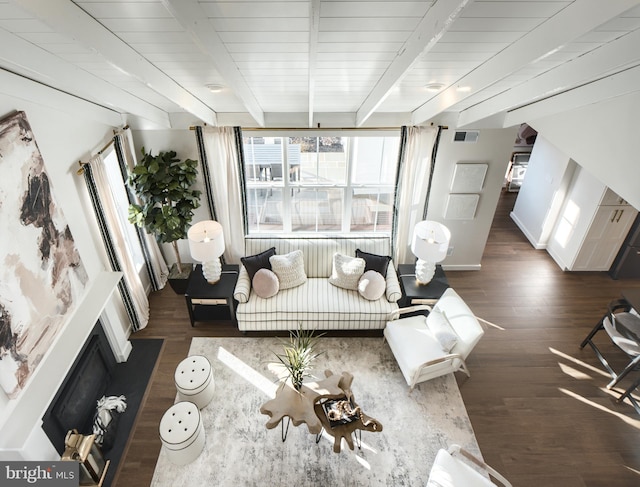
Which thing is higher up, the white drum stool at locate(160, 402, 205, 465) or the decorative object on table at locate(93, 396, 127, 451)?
the white drum stool at locate(160, 402, 205, 465)

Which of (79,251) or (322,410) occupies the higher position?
(79,251)

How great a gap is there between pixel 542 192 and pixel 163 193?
563cm

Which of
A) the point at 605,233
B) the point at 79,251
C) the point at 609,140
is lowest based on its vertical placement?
the point at 605,233

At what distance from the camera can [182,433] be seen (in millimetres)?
2980

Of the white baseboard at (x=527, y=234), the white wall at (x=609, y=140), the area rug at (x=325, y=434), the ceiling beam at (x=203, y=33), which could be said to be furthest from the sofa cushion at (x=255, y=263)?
the white baseboard at (x=527, y=234)

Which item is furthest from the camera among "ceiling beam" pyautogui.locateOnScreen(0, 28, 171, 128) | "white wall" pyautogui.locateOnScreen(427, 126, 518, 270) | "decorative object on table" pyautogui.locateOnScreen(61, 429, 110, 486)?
"white wall" pyautogui.locateOnScreen(427, 126, 518, 270)

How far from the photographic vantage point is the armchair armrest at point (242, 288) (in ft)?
13.7

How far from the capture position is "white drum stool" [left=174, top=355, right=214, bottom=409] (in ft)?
11.1

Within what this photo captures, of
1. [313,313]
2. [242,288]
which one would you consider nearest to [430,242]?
[313,313]

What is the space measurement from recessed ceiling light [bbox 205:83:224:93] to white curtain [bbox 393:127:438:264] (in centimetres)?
235

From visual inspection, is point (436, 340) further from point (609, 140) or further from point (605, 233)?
point (605, 233)

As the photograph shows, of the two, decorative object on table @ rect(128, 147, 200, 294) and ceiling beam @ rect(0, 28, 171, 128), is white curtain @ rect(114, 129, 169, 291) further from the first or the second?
ceiling beam @ rect(0, 28, 171, 128)

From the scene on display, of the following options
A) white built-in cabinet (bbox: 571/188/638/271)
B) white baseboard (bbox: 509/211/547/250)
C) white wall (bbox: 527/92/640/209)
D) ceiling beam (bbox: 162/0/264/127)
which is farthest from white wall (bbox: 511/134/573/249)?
ceiling beam (bbox: 162/0/264/127)

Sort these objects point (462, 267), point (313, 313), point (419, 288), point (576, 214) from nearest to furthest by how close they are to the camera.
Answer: point (313, 313) → point (419, 288) → point (576, 214) → point (462, 267)
